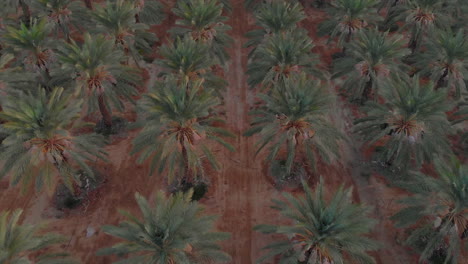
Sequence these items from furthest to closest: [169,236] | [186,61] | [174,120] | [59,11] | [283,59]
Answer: [59,11] → [283,59] → [186,61] → [174,120] → [169,236]

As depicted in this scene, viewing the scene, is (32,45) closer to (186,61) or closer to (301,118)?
(186,61)

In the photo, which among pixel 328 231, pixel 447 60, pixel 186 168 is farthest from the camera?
pixel 447 60

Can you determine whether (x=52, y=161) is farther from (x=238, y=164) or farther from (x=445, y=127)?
(x=445, y=127)

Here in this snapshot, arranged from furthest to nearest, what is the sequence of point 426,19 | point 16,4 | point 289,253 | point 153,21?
point 153,21 → point 16,4 → point 426,19 → point 289,253

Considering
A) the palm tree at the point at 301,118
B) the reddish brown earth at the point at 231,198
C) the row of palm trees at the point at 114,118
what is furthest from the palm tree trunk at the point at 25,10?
the palm tree at the point at 301,118

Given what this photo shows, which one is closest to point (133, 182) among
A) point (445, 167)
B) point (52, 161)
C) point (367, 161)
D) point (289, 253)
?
point (52, 161)

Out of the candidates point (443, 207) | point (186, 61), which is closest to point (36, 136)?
point (186, 61)

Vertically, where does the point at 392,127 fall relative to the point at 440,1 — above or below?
below
